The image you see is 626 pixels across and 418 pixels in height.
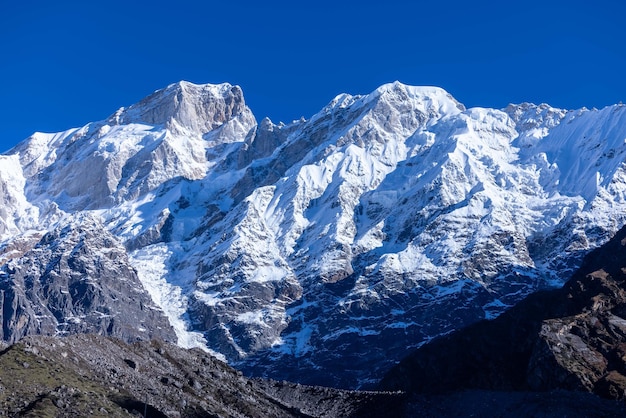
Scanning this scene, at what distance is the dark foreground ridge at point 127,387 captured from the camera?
128625 mm

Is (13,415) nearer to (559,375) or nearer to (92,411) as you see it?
(92,411)

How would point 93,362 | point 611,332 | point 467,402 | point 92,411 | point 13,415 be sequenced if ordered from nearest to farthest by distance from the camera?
point 13,415
point 92,411
point 93,362
point 467,402
point 611,332

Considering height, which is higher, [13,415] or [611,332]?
[611,332]

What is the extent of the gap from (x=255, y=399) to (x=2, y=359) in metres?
58.6

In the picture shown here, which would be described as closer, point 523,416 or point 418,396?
point 523,416

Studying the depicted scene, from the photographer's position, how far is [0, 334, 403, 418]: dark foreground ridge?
129 m

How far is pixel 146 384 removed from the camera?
160125 millimetres

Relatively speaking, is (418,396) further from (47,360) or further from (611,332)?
(47,360)

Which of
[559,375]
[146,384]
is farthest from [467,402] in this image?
[146,384]

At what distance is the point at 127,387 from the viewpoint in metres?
153

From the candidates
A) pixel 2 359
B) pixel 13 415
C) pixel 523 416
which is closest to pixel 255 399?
pixel 523 416

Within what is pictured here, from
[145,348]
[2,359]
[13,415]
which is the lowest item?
[13,415]

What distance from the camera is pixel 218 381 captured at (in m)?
189

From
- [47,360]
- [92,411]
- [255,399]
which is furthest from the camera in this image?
[255,399]
